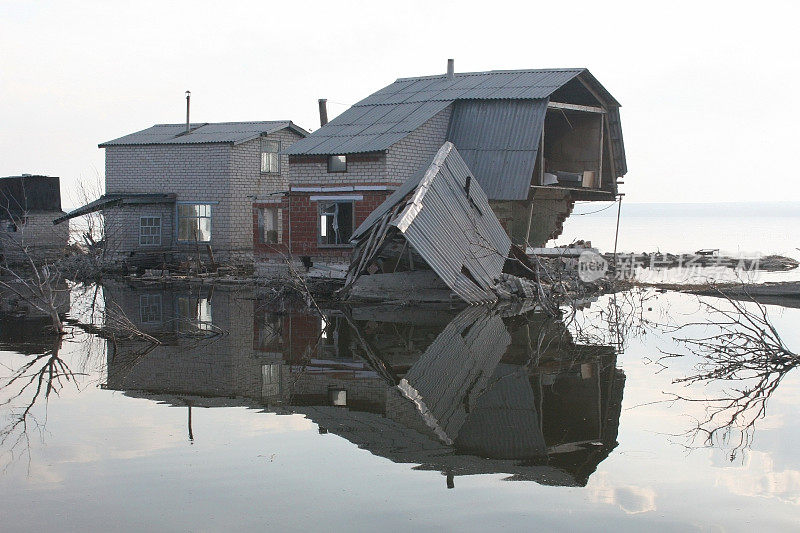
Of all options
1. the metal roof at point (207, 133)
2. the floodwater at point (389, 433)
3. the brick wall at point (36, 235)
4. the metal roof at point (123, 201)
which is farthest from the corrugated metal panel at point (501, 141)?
the brick wall at point (36, 235)

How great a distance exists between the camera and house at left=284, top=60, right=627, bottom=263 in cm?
2791

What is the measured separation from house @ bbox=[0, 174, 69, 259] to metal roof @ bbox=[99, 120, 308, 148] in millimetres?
6756

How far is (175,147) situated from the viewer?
35.9 meters

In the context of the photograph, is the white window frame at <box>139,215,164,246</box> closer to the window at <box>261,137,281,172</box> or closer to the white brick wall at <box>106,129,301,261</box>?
the white brick wall at <box>106,129,301,261</box>

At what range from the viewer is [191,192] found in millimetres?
35469

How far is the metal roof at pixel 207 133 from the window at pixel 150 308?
36.5 ft

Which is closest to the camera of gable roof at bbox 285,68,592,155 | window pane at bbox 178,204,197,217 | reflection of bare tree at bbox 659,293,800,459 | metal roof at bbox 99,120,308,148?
reflection of bare tree at bbox 659,293,800,459

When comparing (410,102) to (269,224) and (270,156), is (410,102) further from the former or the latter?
(270,156)

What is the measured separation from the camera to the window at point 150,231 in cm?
3538

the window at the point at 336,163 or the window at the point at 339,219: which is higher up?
the window at the point at 336,163

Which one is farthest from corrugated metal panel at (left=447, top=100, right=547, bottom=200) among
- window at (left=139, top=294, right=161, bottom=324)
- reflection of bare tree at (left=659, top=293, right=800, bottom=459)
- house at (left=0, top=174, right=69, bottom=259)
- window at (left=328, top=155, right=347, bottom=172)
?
house at (left=0, top=174, right=69, bottom=259)

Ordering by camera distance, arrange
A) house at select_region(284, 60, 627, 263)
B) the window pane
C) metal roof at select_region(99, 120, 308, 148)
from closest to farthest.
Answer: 1. house at select_region(284, 60, 627, 263)
2. the window pane
3. metal roof at select_region(99, 120, 308, 148)

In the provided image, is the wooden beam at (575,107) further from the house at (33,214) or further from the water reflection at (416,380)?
the house at (33,214)

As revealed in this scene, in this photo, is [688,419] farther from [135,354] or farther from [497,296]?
[497,296]
